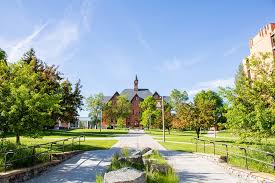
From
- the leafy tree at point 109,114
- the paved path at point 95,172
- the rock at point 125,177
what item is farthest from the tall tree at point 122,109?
the rock at point 125,177

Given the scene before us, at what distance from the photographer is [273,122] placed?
13.1 meters

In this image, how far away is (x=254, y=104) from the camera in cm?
1425

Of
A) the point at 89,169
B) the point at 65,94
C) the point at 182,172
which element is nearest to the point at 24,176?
the point at 89,169

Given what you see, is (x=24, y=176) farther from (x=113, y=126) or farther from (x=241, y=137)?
(x=113, y=126)

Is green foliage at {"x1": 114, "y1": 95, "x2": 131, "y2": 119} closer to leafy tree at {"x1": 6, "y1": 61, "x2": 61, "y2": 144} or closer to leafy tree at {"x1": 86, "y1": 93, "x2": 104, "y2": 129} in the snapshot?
leafy tree at {"x1": 86, "y1": 93, "x2": 104, "y2": 129}

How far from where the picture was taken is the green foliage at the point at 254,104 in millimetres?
13156

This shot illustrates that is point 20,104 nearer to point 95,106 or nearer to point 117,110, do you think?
point 95,106

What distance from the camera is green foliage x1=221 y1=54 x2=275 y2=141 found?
43.2 ft

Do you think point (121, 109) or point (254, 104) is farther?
point (121, 109)

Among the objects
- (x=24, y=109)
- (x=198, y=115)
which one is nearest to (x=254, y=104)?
(x=24, y=109)

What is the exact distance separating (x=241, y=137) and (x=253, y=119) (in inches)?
47.2

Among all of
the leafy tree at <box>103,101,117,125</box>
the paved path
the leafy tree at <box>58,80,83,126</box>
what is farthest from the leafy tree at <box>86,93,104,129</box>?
the paved path

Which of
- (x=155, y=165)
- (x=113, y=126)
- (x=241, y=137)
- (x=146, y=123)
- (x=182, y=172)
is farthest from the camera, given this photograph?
(x=113, y=126)

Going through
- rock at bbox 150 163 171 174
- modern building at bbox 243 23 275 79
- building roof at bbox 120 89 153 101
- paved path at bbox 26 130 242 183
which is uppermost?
building roof at bbox 120 89 153 101
